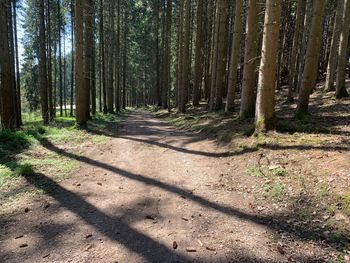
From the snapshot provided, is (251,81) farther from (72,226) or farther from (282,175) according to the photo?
(72,226)

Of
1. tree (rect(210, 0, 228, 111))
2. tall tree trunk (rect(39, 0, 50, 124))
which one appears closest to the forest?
tree (rect(210, 0, 228, 111))

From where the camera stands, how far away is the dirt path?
12.8ft

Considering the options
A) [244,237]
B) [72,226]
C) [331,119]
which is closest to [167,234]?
[244,237]

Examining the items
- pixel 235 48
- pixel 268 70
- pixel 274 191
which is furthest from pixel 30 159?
pixel 235 48

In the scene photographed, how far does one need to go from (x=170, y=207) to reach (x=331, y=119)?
6.41m

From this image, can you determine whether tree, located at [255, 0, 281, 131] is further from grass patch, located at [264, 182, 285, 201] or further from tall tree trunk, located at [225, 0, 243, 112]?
tall tree trunk, located at [225, 0, 243, 112]

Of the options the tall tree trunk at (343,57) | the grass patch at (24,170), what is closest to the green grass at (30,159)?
the grass patch at (24,170)

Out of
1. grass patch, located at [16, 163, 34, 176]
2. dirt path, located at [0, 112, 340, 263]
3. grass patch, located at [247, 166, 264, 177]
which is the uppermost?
grass patch, located at [247, 166, 264, 177]

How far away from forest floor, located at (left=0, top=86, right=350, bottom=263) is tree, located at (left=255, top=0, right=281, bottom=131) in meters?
0.45

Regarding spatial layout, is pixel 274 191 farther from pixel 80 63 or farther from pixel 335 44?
pixel 335 44

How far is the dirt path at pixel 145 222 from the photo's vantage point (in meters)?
3.91

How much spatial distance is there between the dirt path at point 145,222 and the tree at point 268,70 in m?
1.70

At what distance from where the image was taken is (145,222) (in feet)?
15.7

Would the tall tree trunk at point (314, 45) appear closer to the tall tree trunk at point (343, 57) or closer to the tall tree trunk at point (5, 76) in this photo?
the tall tree trunk at point (343, 57)
